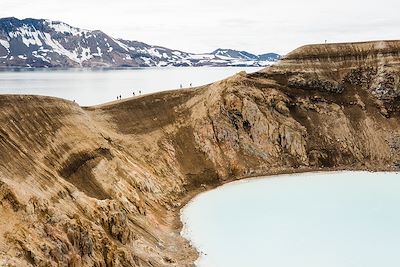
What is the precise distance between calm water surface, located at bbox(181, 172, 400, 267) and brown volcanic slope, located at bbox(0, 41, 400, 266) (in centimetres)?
256

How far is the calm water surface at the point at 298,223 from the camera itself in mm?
35688

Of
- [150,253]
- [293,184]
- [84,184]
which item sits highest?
[84,184]

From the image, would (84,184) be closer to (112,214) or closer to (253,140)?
(112,214)

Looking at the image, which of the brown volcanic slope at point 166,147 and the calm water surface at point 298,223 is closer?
the brown volcanic slope at point 166,147

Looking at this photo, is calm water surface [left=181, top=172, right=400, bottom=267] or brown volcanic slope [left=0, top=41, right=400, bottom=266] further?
calm water surface [left=181, top=172, right=400, bottom=267]

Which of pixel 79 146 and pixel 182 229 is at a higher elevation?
pixel 79 146

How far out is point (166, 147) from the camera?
58.9 m

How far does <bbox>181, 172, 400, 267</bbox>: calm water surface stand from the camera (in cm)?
3569

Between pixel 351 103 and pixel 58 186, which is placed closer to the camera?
pixel 58 186

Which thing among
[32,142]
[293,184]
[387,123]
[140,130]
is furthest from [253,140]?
[32,142]

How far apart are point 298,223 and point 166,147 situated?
21526 millimetres

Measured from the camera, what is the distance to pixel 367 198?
5019 centimetres

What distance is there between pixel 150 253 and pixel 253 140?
3265 cm

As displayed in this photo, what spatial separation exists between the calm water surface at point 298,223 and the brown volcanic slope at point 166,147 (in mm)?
2565
